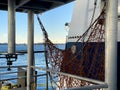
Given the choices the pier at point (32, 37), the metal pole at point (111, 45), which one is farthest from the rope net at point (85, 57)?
the metal pole at point (111, 45)

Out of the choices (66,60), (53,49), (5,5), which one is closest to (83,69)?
(66,60)

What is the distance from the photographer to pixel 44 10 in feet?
27.1

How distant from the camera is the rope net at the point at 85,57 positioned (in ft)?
15.6

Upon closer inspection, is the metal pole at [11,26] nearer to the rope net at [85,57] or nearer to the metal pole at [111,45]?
the rope net at [85,57]

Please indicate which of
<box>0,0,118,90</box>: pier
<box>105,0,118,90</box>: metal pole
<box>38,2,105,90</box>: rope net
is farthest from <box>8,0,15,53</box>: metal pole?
<box>105,0,118,90</box>: metal pole

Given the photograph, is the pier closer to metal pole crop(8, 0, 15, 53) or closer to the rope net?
metal pole crop(8, 0, 15, 53)

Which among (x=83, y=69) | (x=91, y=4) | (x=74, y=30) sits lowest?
(x=83, y=69)

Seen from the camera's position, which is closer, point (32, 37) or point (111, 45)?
point (111, 45)

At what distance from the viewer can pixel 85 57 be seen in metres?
5.80

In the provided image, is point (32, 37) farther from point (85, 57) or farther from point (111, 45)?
point (111, 45)

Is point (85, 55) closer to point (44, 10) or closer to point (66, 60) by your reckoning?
point (66, 60)

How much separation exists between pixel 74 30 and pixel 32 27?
1.82 meters

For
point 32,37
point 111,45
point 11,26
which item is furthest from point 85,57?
point 32,37

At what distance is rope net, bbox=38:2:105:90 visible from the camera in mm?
4757
